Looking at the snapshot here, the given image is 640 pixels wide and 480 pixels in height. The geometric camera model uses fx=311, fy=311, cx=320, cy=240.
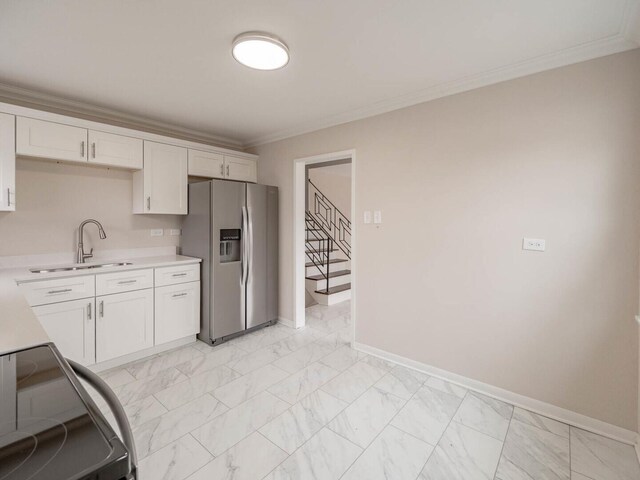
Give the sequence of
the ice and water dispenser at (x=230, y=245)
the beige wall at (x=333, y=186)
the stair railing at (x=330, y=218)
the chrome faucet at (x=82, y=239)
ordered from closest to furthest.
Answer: the chrome faucet at (x=82, y=239) < the ice and water dispenser at (x=230, y=245) < the stair railing at (x=330, y=218) < the beige wall at (x=333, y=186)

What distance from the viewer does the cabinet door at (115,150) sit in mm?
2906

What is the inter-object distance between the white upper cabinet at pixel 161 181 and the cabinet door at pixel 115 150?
3.4 inches

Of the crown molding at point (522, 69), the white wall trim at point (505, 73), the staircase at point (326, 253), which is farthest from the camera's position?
the staircase at point (326, 253)

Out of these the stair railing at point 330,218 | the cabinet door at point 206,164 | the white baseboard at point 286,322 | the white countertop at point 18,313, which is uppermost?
the cabinet door at point 206,164

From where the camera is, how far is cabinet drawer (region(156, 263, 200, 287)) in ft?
10.4

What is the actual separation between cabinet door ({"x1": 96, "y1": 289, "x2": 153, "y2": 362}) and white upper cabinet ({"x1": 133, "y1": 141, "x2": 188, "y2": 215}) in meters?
0.95

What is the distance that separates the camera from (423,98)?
8.98ft

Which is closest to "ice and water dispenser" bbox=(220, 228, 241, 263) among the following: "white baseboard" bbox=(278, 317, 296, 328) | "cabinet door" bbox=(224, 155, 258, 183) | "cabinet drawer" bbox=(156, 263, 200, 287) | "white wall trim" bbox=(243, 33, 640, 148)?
"cabinet drawer" bbox=(156, 263, 200, 287)

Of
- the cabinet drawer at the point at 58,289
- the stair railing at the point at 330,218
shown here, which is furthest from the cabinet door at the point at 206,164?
the stair railing at the point at 330,218

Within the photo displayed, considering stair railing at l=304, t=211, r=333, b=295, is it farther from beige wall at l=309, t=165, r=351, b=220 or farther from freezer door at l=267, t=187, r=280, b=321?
freezer door at l=267, t=187, r=280, b=321

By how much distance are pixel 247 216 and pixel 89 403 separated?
3.06m

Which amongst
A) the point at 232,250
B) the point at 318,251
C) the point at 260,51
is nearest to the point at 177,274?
the point at 232,250

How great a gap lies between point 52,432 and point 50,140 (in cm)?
300

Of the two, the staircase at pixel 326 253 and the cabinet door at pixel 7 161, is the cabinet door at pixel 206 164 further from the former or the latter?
the staircase at pixel 326 253
